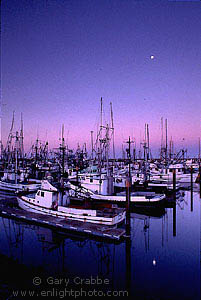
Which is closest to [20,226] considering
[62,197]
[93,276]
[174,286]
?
[62,197]

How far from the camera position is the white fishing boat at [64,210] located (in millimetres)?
18094

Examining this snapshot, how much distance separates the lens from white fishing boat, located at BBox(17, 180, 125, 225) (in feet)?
59.4

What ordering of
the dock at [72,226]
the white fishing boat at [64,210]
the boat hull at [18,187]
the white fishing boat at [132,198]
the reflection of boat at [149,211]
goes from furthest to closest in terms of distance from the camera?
the boat hull at [18,187] < the white fishing boat at [132,198] < the reflection of boat at [149,211] < the white fishing boat at [64,210] < the dock at [72,226]

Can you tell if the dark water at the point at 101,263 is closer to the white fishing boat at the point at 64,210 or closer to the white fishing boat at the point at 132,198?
the white fishing boat at the point at 64,210

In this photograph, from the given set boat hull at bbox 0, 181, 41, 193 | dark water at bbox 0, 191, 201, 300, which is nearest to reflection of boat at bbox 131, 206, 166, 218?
dark water at bbox 0, 191, 201, 300

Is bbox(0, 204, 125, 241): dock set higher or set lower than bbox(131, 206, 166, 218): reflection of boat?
higher

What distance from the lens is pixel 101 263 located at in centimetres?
1341

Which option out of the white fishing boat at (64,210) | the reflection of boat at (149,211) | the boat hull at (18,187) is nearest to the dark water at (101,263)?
the white fishing boat at (64,210)

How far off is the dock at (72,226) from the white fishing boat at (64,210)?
0.54 meters

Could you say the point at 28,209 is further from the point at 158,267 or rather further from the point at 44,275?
→ the point at 158,267

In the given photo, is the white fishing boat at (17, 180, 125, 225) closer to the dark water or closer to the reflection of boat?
the dark water

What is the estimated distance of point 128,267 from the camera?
1298 cm

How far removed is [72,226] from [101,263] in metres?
4.66

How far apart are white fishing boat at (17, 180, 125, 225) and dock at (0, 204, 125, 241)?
54 centimetres
